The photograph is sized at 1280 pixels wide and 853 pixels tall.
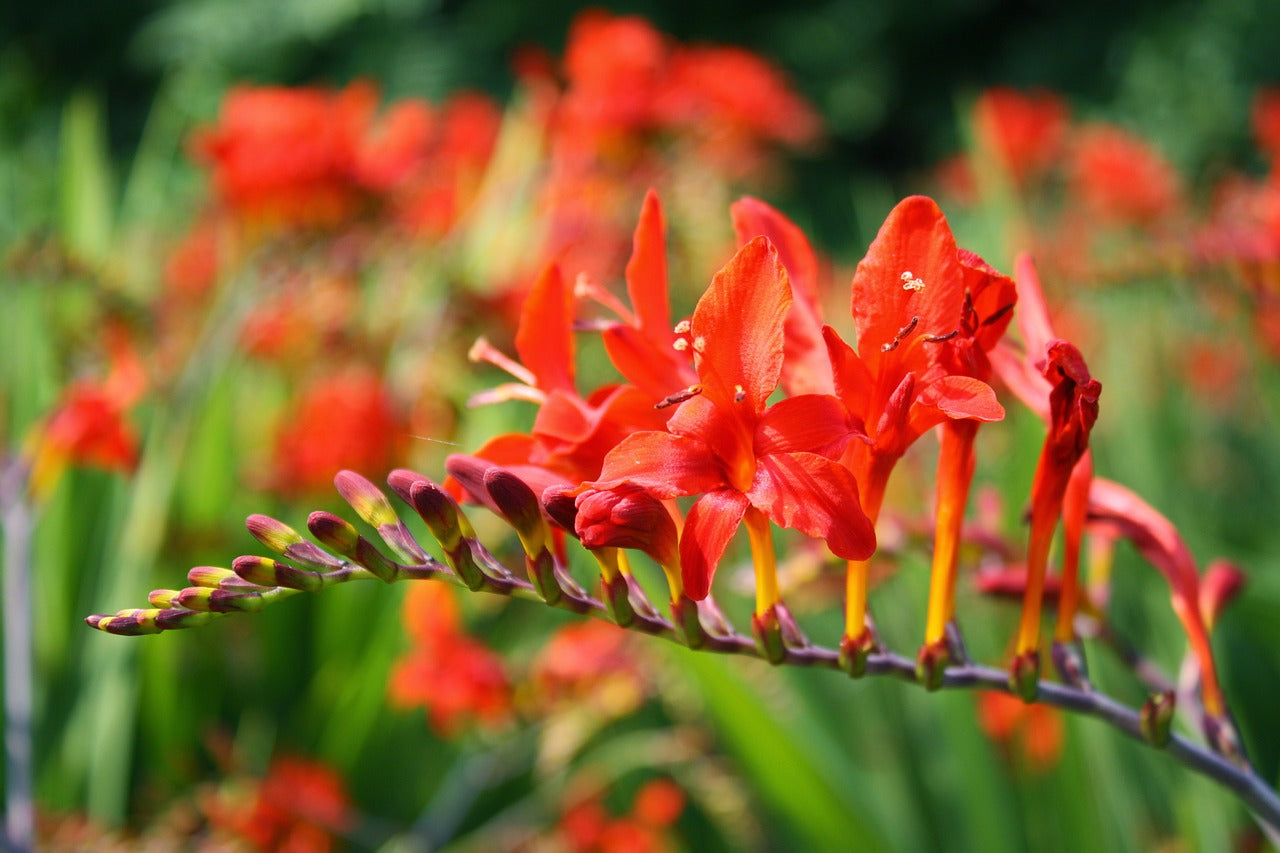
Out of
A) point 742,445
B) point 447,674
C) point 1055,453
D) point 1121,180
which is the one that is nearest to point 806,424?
point 742,445

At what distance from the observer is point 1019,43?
28.0 ft

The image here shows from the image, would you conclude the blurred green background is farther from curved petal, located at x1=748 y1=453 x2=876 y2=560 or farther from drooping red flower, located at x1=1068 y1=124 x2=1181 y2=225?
drooping red flower, located at x1=1068 y1=124 x2=1181 y2=225

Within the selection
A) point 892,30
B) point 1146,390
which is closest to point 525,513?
point 1146,390

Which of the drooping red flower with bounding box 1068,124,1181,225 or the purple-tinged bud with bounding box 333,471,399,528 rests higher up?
the purple-tinged bud with bounding box 333,471,399,528

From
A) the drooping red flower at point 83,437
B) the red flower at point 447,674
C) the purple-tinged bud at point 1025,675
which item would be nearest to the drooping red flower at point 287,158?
the drooping red flower at point 83,437

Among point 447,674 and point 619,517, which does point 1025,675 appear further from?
point 447,674

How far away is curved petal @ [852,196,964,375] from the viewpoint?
0.53 m

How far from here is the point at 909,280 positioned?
1.74 ft

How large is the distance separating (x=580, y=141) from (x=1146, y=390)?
4.12 ft

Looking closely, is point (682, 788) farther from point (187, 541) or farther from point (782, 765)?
point (187, 541)

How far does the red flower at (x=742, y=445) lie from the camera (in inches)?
19.5

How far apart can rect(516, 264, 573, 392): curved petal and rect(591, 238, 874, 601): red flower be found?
0.11 metres

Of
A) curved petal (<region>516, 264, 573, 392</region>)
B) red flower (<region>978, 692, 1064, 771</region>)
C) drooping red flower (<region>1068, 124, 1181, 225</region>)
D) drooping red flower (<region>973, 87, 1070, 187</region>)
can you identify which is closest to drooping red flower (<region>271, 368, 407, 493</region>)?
red flower (<region>978, 692, 1064, 771</region>)

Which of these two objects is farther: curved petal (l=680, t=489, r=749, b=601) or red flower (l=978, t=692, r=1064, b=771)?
red flower (l=978, t=692, r=1064, b=771)
